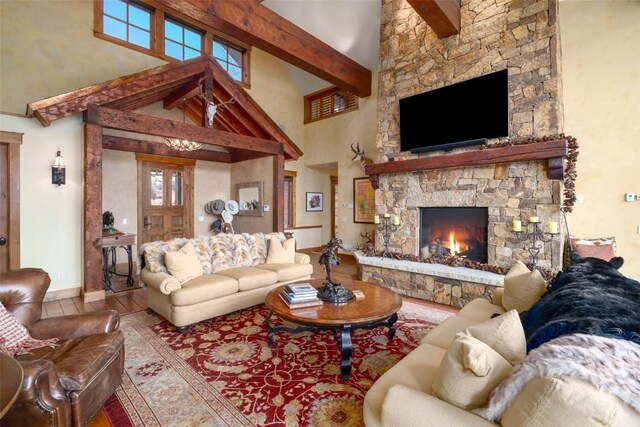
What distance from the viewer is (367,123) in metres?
6.89

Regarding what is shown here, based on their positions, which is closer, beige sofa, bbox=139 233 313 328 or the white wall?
beige sofa, bbox=139 233 313 328

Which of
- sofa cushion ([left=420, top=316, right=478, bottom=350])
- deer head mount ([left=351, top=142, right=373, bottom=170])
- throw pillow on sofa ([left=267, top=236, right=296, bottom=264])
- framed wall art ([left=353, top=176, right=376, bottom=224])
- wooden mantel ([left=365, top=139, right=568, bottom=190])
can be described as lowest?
sofa cushion ([left=420, top=316, right=478, bottom=350])

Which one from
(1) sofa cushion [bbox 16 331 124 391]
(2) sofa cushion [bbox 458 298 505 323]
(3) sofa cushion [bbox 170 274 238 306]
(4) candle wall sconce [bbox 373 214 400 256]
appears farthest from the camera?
(4) candle wall sconce [bbox 373 214 400 256]

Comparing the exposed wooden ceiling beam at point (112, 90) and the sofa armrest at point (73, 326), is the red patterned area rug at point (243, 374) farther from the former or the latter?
the exposed wooden ceiling beam at point (112, 90)

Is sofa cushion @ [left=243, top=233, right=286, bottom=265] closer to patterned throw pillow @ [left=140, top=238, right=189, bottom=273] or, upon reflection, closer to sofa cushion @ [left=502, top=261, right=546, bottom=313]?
patterned throw pillow @ [left=140, top=238, right=189, bottom=273]

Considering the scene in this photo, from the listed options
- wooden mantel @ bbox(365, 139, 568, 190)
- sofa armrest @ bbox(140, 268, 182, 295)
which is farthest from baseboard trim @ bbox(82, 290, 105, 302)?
wooden mantel @ bbox(365, 139, 568, 190)

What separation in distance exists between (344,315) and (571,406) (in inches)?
64.1

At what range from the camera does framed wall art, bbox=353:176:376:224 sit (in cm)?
684

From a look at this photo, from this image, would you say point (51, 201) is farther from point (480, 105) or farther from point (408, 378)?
point (480, 105)

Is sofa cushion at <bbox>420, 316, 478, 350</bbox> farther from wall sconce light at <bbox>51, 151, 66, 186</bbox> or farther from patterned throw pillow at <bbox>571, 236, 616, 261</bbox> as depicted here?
wall sconce light at <bbox>51, 151, 66, 186</bbox>

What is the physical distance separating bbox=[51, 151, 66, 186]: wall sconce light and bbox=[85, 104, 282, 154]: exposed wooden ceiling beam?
688 mm

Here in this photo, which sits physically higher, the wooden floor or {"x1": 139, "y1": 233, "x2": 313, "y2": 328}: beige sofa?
{"x1": 139, "y1": 233, "x2": 313, "y2": 328}: beige sofa

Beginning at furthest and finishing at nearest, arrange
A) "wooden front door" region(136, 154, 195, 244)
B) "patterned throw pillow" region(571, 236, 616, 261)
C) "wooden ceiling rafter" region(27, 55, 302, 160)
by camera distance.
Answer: "wooden front door" region(136, 154, 195, 244) < "wooden ceiling rafter" region(27, 55, 302, 160) < "patterned throw pillow" region(571, 236, 616, 261)

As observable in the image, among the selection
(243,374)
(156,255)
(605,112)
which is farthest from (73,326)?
(605,112)
